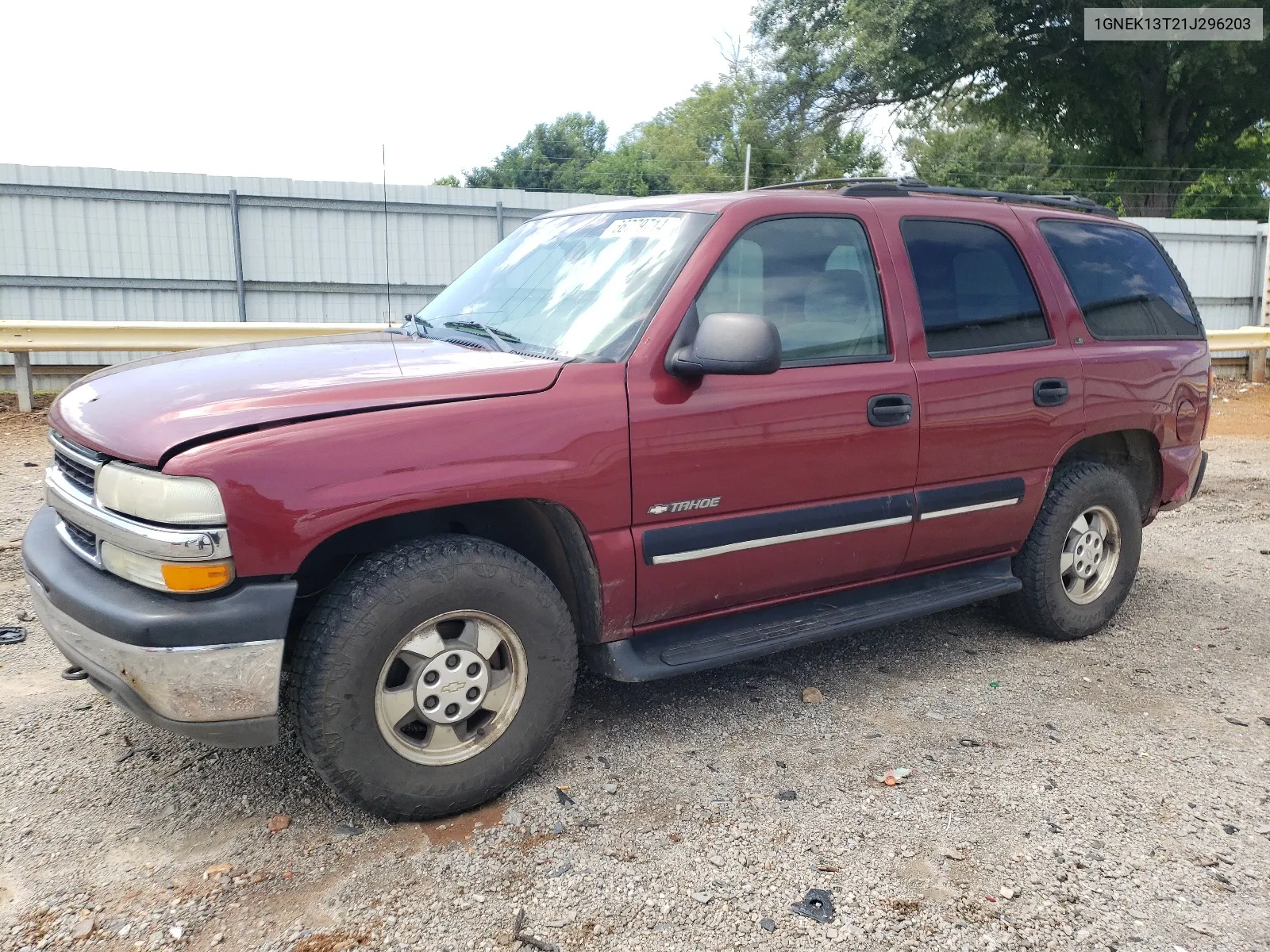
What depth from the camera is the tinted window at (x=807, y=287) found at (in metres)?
3.53

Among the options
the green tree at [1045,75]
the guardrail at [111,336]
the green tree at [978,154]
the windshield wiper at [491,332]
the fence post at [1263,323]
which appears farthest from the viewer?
the green tree at [978,154]

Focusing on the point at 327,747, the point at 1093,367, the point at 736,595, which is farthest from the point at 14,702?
the point at 1093,367

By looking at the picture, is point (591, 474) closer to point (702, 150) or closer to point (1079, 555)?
point (1079, 555)

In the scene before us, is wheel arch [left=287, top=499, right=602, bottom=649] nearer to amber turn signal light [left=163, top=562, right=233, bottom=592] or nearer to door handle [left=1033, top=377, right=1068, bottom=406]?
amber turn signal light [left=163, top=562, right=233, bottom=592]

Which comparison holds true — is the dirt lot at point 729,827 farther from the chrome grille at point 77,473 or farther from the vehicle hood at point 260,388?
the vehicle hood at point 260,388

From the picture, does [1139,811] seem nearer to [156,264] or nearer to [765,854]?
[765,854]

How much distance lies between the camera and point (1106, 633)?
484 cm

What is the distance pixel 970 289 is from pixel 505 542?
87.6 inches

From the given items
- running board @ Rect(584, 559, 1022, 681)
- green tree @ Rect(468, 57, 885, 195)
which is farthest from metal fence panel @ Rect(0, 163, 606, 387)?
Result: running board @ Rect(584, 559, 1022, 681)

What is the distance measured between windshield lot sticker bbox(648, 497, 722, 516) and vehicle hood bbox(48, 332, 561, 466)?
0.54 metres

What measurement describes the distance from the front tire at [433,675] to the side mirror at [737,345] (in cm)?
86

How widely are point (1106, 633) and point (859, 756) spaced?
2.02m

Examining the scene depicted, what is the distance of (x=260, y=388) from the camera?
2879 mm

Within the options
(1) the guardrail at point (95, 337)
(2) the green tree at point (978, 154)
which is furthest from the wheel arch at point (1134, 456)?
(2) the green tree at point (978, 154)
